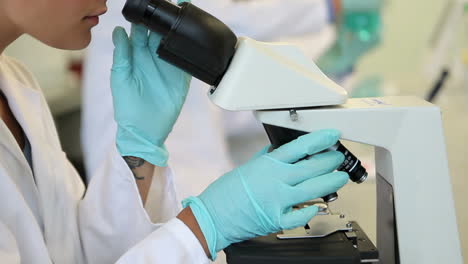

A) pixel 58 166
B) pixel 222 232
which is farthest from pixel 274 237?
pixel 58 166

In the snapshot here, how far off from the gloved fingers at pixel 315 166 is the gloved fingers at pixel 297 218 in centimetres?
5

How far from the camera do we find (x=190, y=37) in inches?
29.3

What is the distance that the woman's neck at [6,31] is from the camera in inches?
39.5

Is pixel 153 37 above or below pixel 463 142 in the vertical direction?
above

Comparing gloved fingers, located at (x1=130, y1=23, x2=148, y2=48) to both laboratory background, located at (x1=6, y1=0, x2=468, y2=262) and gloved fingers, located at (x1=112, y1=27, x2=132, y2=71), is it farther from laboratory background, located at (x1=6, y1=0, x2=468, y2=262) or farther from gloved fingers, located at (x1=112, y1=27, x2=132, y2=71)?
laboratory background, located at (x1=6, y1=0, x2=468, y2=262)

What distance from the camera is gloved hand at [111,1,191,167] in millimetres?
1051

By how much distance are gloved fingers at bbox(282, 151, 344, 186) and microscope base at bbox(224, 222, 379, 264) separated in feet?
0.32

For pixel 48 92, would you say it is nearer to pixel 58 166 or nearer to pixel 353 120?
pixel 58 166

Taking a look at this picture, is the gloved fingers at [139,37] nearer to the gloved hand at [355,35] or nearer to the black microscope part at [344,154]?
the black microscope part at [344,154]

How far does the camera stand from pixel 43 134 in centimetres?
121

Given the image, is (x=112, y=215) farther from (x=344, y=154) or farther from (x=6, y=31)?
(x=344, y=154)

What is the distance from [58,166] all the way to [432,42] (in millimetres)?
2148

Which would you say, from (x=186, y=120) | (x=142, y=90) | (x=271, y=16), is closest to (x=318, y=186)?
(x=142, y=90)

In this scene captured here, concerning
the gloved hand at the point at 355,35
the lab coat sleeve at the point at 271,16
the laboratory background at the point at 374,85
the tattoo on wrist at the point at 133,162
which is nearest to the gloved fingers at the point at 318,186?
the laboratory background at the point at 374,85
